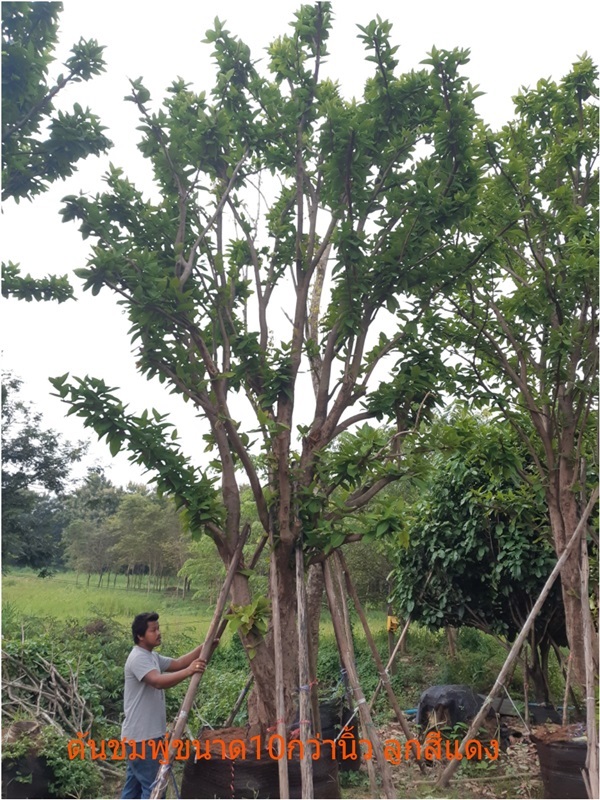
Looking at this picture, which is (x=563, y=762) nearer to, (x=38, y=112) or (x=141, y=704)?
(x=141, y=704)

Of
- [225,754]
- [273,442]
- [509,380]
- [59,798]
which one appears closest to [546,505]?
[509,380]

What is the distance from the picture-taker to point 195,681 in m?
4.03

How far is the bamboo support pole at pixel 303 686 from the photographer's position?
12.8 ft

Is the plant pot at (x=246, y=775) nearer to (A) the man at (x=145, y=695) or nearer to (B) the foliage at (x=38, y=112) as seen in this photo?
(A) the man at (x=145, y=695)

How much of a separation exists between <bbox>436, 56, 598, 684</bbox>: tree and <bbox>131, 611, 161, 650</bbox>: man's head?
3.59 meters

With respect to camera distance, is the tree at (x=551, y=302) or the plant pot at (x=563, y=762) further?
the tree at (x=551, y=302)

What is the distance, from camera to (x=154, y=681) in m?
3.74

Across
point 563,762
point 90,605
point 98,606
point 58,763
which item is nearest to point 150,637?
point 58,763

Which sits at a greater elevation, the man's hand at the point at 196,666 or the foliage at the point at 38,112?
the foliage at the point at 38,112

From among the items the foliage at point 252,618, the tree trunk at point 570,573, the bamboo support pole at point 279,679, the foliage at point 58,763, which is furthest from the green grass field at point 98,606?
the tree trunk at point 570,573

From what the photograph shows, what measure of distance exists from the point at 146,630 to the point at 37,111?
3.35 meters

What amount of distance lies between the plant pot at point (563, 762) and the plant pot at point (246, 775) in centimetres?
178

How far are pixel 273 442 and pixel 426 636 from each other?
850 cm

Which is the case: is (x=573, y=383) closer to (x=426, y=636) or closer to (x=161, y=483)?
(x=161, y=483)
